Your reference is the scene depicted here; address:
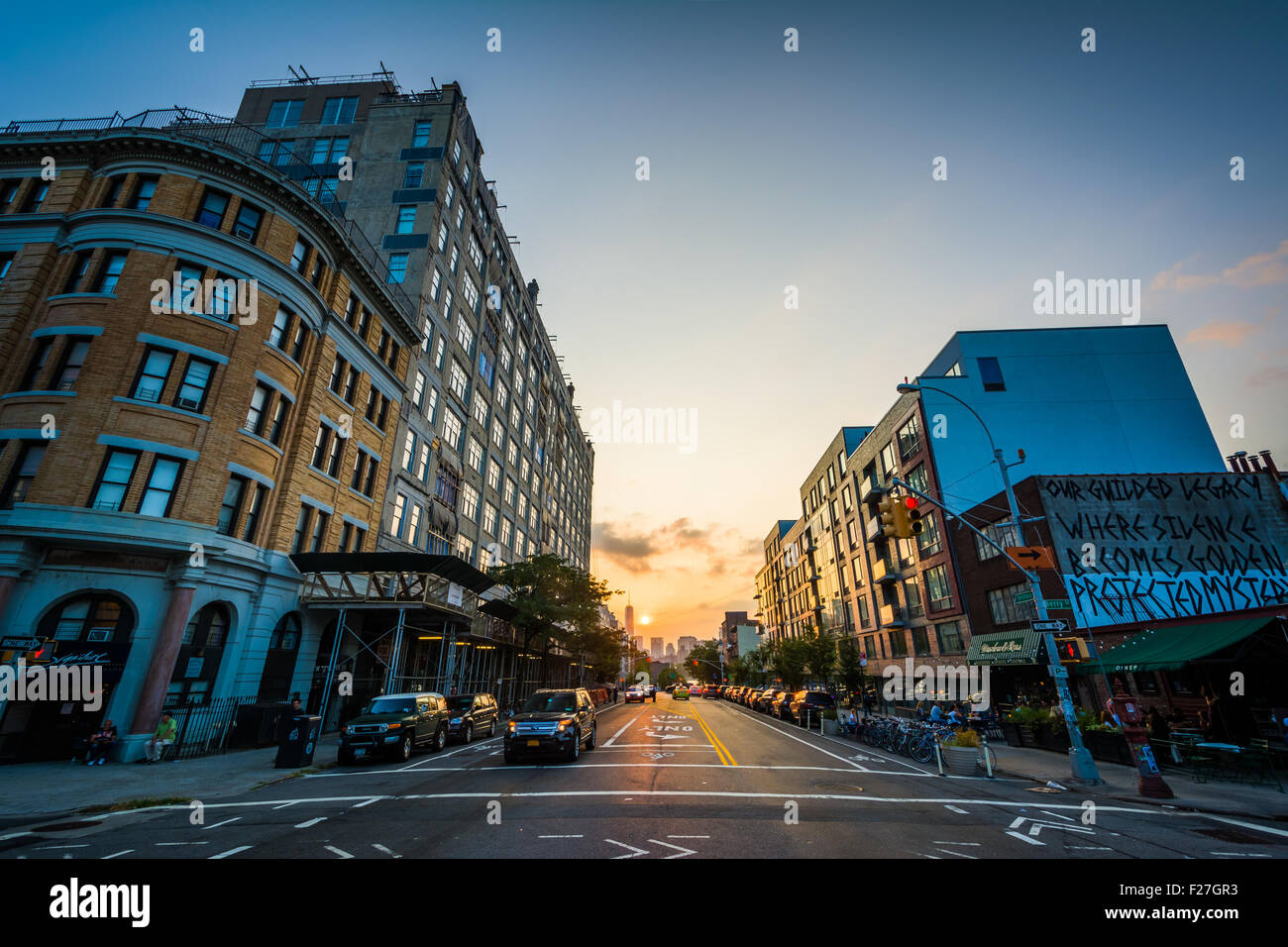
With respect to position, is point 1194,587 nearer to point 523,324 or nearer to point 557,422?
point 523,324

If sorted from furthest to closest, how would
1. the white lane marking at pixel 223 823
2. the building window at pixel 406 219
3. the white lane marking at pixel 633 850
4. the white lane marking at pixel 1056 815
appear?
1. the building window at pixel 406 219
2. the white lane marking at pixel 1056 815
3. the white lane marking at pixel 223 823
4. the white lane marking at pixel 633 850

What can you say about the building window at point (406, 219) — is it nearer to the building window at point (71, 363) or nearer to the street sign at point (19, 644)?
the building window at point (71, 363)

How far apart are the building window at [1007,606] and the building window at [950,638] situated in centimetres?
349

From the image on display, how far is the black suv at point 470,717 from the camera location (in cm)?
2086

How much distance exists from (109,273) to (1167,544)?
4311 centimetres

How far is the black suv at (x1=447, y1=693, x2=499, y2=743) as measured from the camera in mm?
20856

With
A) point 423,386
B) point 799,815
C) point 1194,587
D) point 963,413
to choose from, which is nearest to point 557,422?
point 423,386

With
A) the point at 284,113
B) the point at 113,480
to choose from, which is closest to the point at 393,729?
the point at 113,480

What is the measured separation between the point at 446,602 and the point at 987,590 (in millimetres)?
27515

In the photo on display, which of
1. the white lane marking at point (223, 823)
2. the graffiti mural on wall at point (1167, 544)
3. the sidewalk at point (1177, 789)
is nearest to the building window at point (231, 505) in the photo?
the white lane marking at point (223, 823)

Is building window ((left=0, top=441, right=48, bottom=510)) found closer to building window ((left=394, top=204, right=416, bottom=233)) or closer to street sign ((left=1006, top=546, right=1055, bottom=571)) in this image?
building window ((left=394, top=204, right=416, bottom=233))

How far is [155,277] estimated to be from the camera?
19938 mm

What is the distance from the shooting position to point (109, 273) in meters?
20.3
